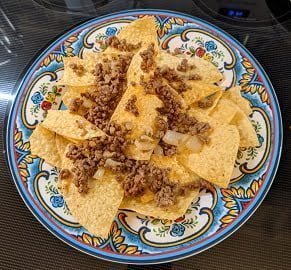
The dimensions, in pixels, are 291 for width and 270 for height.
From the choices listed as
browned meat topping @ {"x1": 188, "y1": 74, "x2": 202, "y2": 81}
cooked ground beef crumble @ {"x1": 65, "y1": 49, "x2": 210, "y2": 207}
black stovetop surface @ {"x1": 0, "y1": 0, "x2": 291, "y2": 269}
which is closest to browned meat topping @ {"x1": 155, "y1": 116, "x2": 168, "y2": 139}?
cooked ground beef crumble @ {"x1": 65, "y1": 49, "x2": 210, "y2": 207}

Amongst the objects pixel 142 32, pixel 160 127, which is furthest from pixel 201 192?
pixel 142 32

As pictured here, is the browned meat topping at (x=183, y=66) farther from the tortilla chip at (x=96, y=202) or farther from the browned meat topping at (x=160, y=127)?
the tortilla chip at (x=96, y=202)

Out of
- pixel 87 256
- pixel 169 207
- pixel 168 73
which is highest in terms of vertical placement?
pixel 168 73

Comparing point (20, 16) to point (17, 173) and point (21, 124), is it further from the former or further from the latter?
point (17, 173)

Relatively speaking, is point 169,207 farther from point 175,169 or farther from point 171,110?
point 171,110

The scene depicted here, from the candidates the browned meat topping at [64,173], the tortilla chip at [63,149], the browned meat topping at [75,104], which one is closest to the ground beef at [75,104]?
the browned meat topping at [75,104]
